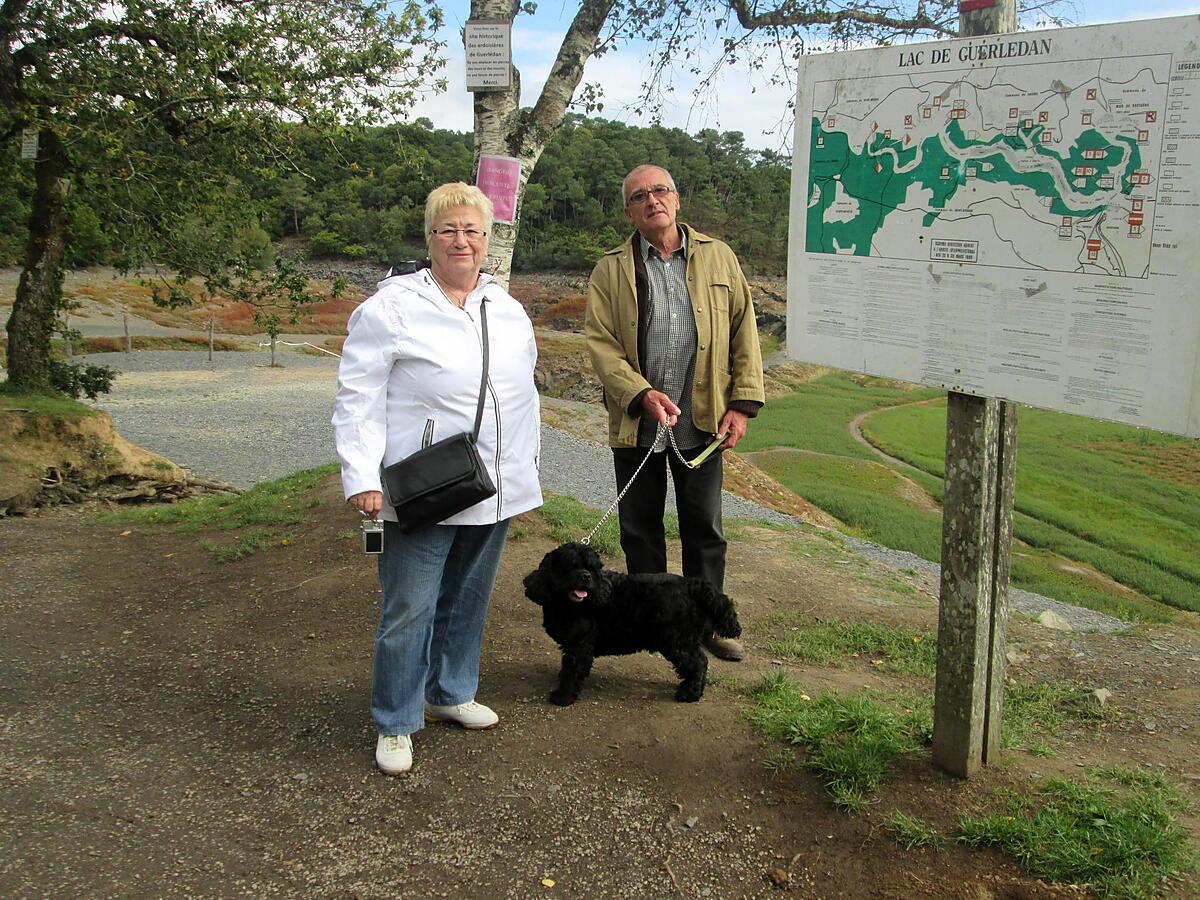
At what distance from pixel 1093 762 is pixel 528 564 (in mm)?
3649

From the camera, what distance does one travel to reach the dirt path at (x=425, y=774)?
9.86 ft

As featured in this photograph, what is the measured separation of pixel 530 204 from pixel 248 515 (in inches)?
1924

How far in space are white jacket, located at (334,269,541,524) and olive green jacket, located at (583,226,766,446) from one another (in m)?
0.77

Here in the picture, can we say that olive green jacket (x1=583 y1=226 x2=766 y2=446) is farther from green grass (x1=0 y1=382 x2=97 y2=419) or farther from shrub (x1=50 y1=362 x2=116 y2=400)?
shrub (x1=50 y1=362 x2=116 y2=400)

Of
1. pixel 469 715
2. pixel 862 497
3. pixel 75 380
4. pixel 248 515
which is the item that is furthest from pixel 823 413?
pixel 469 715

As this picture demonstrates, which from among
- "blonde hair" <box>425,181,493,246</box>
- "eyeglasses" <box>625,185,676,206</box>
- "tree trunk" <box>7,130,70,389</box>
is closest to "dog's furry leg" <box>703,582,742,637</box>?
"eyeglasses" <box>625,185,676,206</box>

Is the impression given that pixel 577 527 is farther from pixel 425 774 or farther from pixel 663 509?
pixel 425 774

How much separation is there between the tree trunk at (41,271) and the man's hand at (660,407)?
8146 mm

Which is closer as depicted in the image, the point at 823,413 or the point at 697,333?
the point at 697,333

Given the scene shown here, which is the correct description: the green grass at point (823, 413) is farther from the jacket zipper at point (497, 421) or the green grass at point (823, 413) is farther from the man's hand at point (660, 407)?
the jacket zipper at point (497, 421)

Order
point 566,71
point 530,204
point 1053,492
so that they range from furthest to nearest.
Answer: point 530,204 < point 1053,492 < point 566,71

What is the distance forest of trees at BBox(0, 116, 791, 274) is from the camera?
1014 cm

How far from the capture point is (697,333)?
435 centimetres

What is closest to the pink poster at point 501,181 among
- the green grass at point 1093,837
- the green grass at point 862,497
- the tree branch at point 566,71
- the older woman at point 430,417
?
the tree branch at point 566,71
